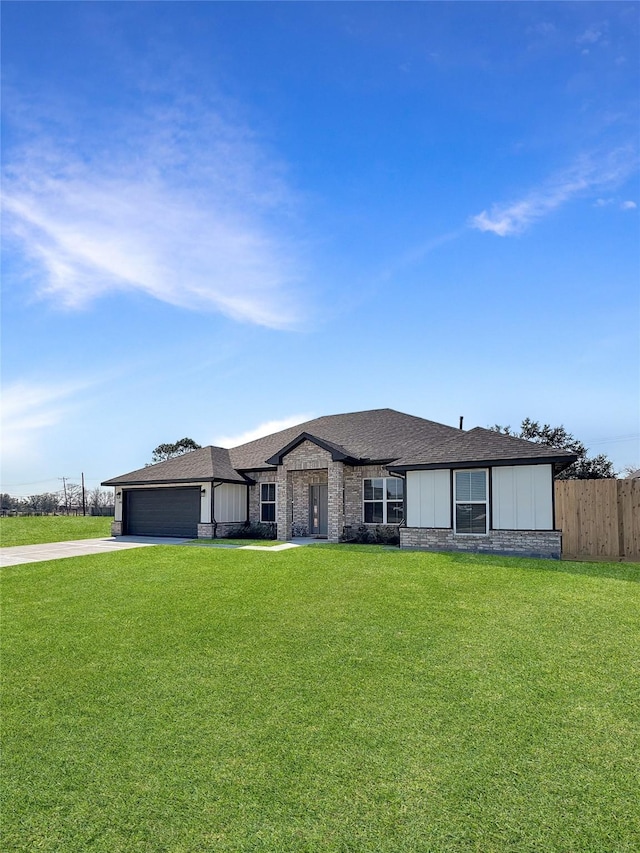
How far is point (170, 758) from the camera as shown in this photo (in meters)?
3.83

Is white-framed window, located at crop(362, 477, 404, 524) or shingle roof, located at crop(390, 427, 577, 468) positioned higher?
shingle roof, located at crop(390, 427, 577, 468)

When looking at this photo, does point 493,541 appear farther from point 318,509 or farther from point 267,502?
point 267,502

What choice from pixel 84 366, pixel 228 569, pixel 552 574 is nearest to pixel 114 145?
pixel 84 366

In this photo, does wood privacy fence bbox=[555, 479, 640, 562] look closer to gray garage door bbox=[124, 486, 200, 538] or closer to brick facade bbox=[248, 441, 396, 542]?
brick facade bbox=[248, 441, 396, 542]

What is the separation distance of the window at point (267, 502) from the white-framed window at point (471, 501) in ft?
28.1

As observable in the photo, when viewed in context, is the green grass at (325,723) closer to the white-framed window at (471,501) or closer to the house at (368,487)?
the house at (368,487)

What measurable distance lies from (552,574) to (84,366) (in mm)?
14183

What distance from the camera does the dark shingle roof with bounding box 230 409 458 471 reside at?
18.2m

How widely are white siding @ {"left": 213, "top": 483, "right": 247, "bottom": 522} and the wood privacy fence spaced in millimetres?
12310

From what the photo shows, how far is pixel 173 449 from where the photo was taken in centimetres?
4119

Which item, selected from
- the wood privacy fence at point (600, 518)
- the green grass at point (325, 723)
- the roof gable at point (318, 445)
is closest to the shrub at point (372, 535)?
the roof gable at point (318, 445)

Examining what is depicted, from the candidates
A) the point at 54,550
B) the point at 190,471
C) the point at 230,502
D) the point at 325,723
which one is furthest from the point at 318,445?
the point at 325,723

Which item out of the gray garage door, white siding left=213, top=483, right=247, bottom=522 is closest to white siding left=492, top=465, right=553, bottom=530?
white siding left=213, top=483, right=247, bottom=522

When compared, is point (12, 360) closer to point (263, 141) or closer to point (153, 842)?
point (263, 141)
